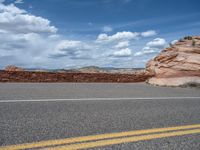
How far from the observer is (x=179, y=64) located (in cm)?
1484

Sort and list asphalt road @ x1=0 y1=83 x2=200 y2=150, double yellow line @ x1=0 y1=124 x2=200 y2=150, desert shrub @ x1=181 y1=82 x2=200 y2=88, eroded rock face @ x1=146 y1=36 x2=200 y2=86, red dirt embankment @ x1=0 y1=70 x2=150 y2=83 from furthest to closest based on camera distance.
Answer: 1. eroded rock face @ x1=146 y1=36 x2=200 y2=86
2. desert shrub @ x1=181 y1=82 x2=200 y2=88
3. red dirt embankment @ x1=0 y1=70 x2=150 y2=83
4. asphalt road @ x1=0 y1=83 x2=200 y2=150
5. double yellow line @ x1=0 y1=124 x2=200 y2=150

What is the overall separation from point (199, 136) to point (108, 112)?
1.86 m

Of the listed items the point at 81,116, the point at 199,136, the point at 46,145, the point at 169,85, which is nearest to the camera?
the point at 46,145

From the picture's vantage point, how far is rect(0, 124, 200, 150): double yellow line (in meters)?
2.97

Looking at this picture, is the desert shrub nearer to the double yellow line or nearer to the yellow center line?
the double yellow line

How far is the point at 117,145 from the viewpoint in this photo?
3.13m

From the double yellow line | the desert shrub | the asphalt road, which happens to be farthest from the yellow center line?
the desert shrub

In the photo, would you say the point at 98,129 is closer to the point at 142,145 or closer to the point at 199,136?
the point at 142,145

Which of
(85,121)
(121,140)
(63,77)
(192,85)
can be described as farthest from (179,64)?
(121,140)

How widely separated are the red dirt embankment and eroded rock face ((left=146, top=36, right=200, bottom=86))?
1442mm

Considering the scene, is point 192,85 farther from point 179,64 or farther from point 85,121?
point 85,121

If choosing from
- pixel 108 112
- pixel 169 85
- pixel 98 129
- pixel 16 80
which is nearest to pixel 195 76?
pixel 169 85

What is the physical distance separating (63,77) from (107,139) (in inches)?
405

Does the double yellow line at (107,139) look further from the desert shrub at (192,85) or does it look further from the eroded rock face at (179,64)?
the eroded rock face at (179,64)
